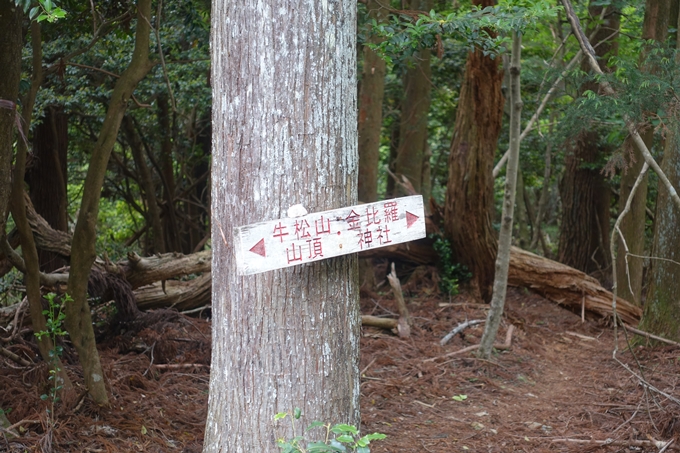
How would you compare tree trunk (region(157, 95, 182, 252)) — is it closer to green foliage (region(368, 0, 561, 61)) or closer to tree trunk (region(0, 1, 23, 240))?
green foliage (region(368, 0, 561, 61))

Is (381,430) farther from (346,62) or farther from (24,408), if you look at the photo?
(346,62)

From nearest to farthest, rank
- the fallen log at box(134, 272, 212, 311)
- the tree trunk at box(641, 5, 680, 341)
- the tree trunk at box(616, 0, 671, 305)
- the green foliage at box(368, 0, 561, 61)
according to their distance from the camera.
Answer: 1. the green foliage at box(368, 0, 561, 61)
2. the tree trunk at box(641, 5, 680, 341)
3. the fallen log at box(134, 272, 212, 311)
4. the tree trunk at box(616, 0, 671, 305)

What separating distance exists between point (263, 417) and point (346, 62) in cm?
167

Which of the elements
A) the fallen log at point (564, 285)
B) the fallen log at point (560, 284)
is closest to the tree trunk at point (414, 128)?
the fallen log at point (564, 285)

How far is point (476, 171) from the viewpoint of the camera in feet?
31.1

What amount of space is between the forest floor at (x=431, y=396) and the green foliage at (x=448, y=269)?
1.29 meters

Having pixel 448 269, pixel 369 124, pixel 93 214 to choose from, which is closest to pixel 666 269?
pixel 448 269

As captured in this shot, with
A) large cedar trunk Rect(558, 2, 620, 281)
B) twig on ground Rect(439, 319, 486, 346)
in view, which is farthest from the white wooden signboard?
large cedar trunk Rect(558, 2, 620, 281)

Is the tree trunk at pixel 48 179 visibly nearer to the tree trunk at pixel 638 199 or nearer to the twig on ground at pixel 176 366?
the twig on ground at pixel 176 366

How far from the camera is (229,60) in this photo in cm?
294

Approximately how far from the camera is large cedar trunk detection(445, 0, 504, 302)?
9.15 m

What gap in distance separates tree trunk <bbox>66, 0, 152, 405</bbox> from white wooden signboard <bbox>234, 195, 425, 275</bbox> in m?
2.15

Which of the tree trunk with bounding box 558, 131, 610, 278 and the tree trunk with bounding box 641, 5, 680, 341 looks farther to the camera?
the tree trunk with bounding box 558, 131, 610, 278

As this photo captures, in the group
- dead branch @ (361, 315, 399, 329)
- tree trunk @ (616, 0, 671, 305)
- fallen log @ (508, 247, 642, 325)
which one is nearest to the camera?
dead branch @ (361, 315, 399, 329)
